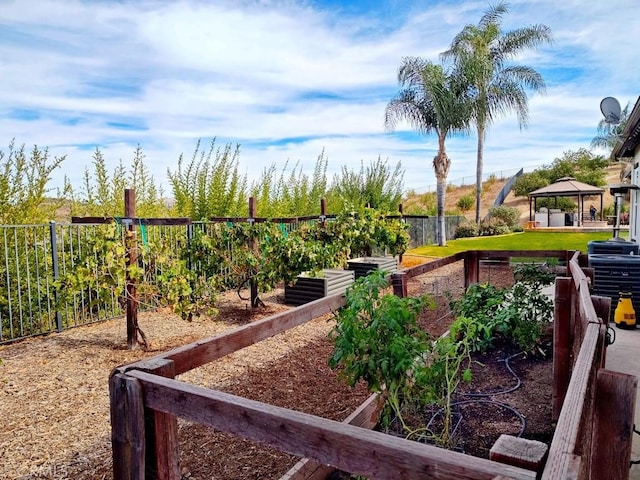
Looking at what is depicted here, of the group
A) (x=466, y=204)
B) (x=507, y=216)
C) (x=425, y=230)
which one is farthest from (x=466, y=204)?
(x=425, y=230)

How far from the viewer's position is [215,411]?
1.25m

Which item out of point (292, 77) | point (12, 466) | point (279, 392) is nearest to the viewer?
point (12, 466)

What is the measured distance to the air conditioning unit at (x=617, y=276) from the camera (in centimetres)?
590

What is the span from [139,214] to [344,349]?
6.67 metres

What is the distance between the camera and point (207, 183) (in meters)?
9.98

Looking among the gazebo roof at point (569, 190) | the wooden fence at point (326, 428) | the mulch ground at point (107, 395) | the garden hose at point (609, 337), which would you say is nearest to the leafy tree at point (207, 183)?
the mulch ground at point (107, 395)

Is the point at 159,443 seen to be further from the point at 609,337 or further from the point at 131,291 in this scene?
the point at 131,291

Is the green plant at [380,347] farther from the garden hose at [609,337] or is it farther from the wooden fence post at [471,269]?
the wooden fence post at [471,269]

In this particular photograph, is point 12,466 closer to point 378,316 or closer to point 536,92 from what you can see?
point 378,316

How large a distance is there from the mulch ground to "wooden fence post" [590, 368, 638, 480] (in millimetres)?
1571

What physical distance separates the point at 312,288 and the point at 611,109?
6919 millimetres

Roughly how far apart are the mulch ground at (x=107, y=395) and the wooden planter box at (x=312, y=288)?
0.74 m

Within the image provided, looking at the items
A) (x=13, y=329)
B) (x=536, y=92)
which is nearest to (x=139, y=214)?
(x=13, y=329)

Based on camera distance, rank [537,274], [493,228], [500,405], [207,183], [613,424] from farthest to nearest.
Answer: [493,228] < [207,183] < [537,274] < [500,405] < [613,424]
